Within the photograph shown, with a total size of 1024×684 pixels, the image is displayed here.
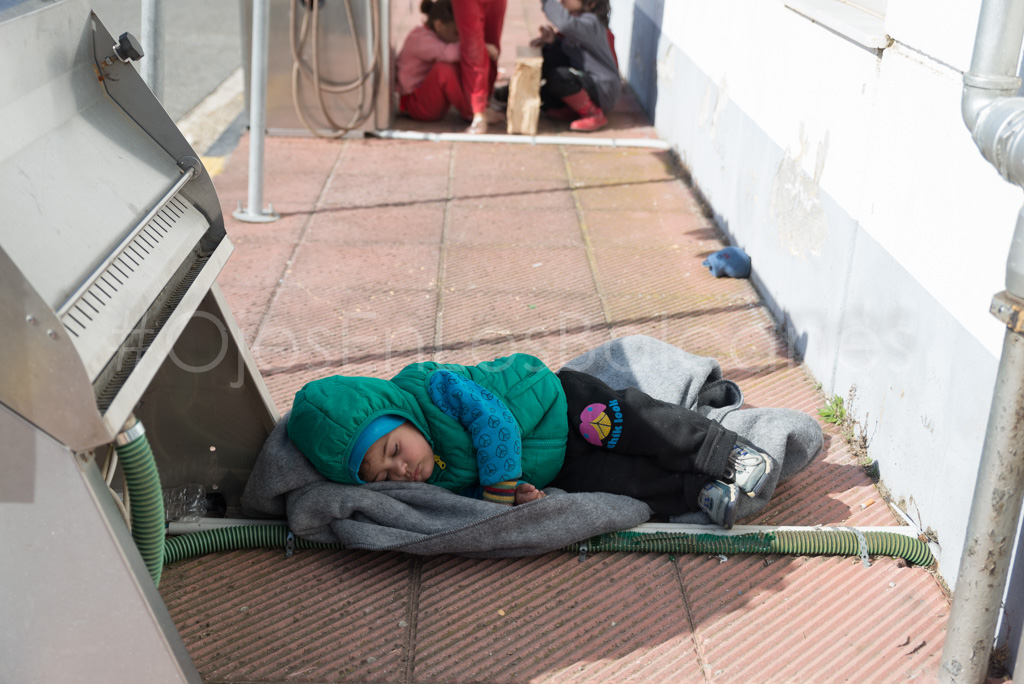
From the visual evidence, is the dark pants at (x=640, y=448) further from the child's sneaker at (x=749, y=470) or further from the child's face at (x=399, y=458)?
the child's face at (x=399, y=458)

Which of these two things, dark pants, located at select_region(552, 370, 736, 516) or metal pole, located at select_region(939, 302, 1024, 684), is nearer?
metal pole, located at select_region(939, 302, 1024, 684)

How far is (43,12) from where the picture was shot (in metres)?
2.02

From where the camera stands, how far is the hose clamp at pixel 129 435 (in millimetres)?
1815

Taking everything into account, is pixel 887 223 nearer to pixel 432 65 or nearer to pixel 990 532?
pixel 990 532

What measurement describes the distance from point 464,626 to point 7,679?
1.07 metres

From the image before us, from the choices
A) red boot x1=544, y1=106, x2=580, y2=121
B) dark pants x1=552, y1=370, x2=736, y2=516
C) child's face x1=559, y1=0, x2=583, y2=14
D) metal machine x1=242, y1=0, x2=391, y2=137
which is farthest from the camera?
red boot x1=544, y1=106, x2=580, y2=121

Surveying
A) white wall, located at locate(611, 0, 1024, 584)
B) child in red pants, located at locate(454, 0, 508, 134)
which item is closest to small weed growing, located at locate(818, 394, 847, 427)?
white wall, located at locate(611, 0, 1024, 584)

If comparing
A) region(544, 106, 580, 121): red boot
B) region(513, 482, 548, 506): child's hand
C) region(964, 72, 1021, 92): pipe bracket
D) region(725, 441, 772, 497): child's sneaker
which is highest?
region(964, 72, 1021, 92): pipe bracket

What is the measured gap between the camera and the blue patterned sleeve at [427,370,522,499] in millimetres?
2805

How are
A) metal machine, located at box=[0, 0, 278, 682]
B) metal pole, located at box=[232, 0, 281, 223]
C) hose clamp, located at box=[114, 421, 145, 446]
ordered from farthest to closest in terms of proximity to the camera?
metal pole, located at box=[232, 0, 281, 223] < hose clamp, located at box=[114, 421, 145, 446] < metal machine, located at box=[0, 0, 278, 682]

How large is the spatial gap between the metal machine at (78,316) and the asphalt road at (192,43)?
5254 millimetres

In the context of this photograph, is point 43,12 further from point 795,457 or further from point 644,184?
point 644,184

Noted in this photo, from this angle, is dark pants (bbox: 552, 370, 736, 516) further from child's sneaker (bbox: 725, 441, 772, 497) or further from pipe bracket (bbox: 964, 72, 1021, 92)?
pipe bracket (bbox: 964, 72, 1021, 92)

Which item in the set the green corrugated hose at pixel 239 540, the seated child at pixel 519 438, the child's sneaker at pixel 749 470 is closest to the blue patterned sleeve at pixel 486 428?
the seated child at pixel 519 438
